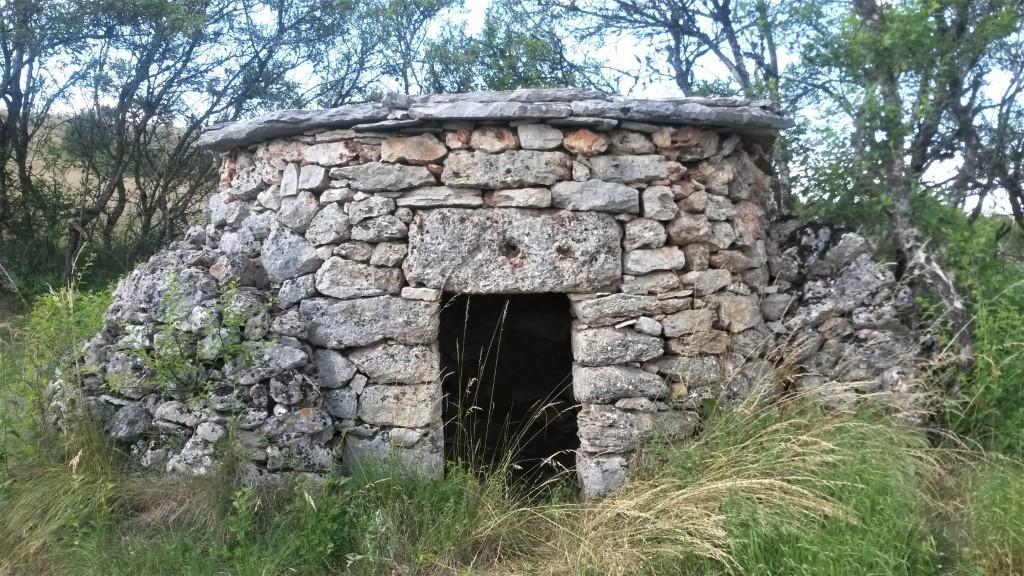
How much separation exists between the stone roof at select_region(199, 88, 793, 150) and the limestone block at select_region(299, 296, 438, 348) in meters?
0.86

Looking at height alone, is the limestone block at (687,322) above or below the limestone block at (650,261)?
below

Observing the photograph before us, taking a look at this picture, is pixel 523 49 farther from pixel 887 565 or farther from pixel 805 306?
pixel 887 565

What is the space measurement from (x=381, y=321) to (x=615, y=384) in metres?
1.20

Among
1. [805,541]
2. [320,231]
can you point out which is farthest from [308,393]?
[805,541]

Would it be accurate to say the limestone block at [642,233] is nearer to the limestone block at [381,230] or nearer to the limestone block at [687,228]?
the limestone block at [687,228]

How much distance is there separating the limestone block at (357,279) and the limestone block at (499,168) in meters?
0.56

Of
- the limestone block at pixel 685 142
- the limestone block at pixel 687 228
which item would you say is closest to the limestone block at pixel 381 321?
the limestone block at pixel 687 228

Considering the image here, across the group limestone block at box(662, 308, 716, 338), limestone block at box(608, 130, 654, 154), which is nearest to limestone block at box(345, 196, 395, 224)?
limestone block at box(608, 130, 654, 154)

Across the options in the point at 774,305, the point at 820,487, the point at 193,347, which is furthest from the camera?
the point at 774,305

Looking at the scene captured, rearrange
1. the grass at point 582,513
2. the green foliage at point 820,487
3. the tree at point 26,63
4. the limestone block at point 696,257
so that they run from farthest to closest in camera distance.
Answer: the tree at point 26,63, the limestone block at point 696,257, the grass at point 582,513, the green foliage at point 820,487

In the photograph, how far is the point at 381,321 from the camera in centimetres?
400

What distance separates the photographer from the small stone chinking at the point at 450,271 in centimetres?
391

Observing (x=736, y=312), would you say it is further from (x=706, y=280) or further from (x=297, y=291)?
(x=297, y=291)

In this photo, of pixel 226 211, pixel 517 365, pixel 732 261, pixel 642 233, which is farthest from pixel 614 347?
pixel 517 365
